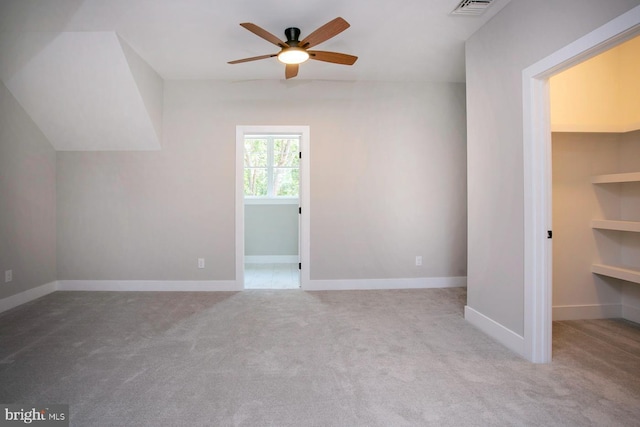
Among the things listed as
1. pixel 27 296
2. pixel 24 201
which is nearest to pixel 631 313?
pixel 27 296

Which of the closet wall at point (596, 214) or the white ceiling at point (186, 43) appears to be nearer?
the white ceiling at point (186, 43)

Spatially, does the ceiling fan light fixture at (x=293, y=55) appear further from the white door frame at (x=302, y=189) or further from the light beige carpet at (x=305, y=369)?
the light beige carpet at (x=305, y=369)

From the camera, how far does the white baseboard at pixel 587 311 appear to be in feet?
9.43

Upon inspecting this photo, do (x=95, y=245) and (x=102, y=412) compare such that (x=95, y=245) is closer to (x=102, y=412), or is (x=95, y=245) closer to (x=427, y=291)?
(x=102, y=412)

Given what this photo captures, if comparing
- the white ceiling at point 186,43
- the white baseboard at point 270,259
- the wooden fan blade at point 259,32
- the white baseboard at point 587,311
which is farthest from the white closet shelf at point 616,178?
the white baseboard at point 270,259

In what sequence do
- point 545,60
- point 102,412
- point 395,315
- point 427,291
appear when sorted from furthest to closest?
point 427,291
point 395,315
point 545,60
point 102,412

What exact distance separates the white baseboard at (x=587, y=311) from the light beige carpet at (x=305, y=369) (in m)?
0.14

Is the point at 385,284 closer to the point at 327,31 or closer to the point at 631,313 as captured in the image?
the point at 631,313

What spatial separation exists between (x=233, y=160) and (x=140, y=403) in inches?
110

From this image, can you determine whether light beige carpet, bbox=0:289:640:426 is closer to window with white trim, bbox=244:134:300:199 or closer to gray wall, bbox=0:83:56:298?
gray wall, bbox=0:83:56:298

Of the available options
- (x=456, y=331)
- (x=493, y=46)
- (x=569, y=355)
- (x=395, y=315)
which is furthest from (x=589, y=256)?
(x=493, y=46)

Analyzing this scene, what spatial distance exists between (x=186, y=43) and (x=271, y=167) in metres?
3.07

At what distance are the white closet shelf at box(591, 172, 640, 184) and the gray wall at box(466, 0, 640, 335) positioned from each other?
3.57 ft

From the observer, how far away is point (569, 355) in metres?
2.21
